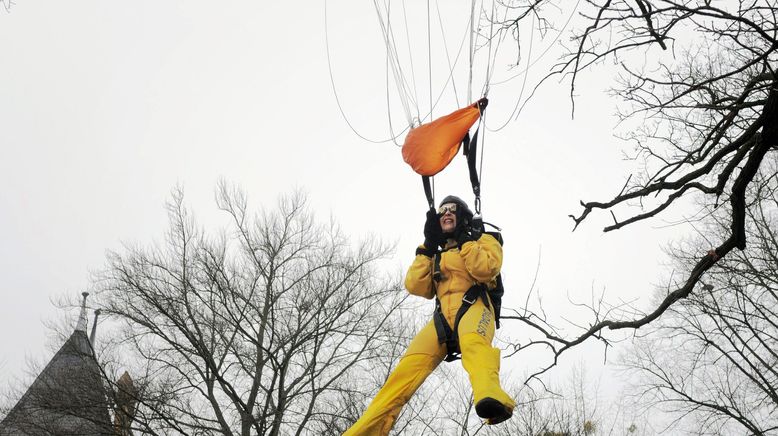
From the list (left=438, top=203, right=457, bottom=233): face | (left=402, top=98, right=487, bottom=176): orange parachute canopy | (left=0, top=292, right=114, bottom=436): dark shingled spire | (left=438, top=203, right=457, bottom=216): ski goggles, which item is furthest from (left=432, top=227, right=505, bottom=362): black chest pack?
(left=0, top=292, right=114, bottom=436): dark shingled spire

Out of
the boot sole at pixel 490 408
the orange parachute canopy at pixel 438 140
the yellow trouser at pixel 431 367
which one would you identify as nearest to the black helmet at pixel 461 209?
the orange parachute canopy at pixel 438 140

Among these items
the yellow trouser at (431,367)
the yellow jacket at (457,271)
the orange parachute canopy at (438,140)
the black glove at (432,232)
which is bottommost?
the yellow trouser at (431,367)

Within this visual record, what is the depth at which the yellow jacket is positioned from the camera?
4.45 metres

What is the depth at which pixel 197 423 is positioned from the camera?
12742mm

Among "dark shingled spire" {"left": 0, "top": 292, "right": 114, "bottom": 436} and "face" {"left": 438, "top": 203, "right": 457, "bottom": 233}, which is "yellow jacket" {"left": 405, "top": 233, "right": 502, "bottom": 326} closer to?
"face" {"left": 438, "top": 203, "right": 457, "bottom": 233}

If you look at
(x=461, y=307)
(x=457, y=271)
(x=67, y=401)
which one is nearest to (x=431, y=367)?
(x=461, y=307)

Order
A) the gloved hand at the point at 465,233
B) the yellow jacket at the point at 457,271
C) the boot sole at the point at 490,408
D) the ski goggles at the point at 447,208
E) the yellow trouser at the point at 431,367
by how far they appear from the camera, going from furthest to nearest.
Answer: the ski goggles at the point at 447,208
the gloved hand at the point at 465,233
the yellow jacket at the point at 457,271
the yellow trouser at the point at 431,367
the boot sole at the point at 490,408

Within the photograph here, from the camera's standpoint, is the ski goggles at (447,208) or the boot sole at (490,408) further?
the ski goggles at (447,208)

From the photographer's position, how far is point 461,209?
197 inches

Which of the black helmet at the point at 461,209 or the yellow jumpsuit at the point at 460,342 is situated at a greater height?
the black helmet at the point at 461,209

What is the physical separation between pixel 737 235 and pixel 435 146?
2.16 metres

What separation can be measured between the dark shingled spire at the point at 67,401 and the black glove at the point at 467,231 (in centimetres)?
1004

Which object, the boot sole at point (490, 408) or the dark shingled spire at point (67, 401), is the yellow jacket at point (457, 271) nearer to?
the boot sole at point (490, 408)

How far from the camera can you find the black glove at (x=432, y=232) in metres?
4.68
